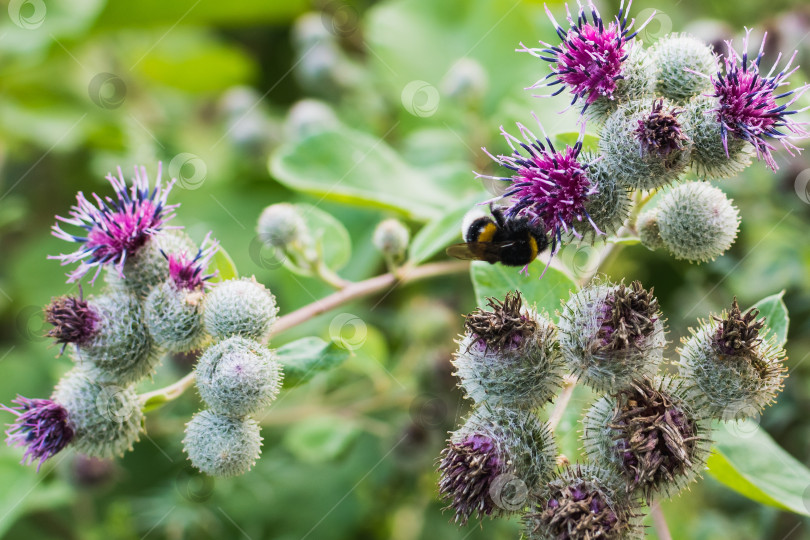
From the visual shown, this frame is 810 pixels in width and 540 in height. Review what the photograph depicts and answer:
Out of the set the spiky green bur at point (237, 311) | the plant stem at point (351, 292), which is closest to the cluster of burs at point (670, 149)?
the plant stem at point (351, 292)

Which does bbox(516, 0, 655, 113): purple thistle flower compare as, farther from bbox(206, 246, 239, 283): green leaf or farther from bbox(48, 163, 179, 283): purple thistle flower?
bbox(48, 163, 179, 283): purple thistle flower

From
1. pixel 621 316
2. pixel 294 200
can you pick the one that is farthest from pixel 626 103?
pixel 294 200

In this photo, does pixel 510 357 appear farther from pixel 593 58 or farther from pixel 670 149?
pixel 593 58

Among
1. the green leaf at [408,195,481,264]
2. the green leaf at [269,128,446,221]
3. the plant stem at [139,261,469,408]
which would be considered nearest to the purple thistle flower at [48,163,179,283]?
the plant stem at [139,261,469,408]

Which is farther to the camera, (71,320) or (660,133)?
(71,320)

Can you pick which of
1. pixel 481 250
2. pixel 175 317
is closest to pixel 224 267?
pixel 175 317

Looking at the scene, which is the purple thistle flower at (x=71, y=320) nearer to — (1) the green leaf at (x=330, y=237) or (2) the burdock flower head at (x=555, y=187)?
(1) the green leaf at (x=330, y=237)

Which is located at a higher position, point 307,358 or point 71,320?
point 307,358
